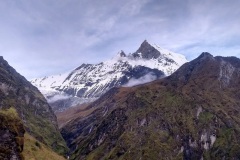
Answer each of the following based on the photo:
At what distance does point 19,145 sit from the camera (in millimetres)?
119875

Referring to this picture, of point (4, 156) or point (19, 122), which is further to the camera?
point (19, 122)

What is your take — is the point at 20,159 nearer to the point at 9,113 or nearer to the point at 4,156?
the point at 4,156

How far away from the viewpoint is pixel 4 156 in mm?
114312

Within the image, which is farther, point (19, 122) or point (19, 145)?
point (19, 122)

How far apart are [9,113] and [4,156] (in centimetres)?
1836

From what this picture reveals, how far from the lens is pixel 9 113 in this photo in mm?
127625

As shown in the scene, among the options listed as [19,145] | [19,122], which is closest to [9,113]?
[19,122]

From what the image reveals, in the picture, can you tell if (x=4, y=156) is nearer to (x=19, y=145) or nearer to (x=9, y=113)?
(x=19, y=145)

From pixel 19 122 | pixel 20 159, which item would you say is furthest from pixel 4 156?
pixel 19 122

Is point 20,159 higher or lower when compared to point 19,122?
lower

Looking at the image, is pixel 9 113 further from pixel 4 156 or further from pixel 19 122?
pixel 4 156

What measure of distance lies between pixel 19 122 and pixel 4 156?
16.6 metres

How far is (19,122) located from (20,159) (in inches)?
592

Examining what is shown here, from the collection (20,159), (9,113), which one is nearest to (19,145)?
(20,159)
